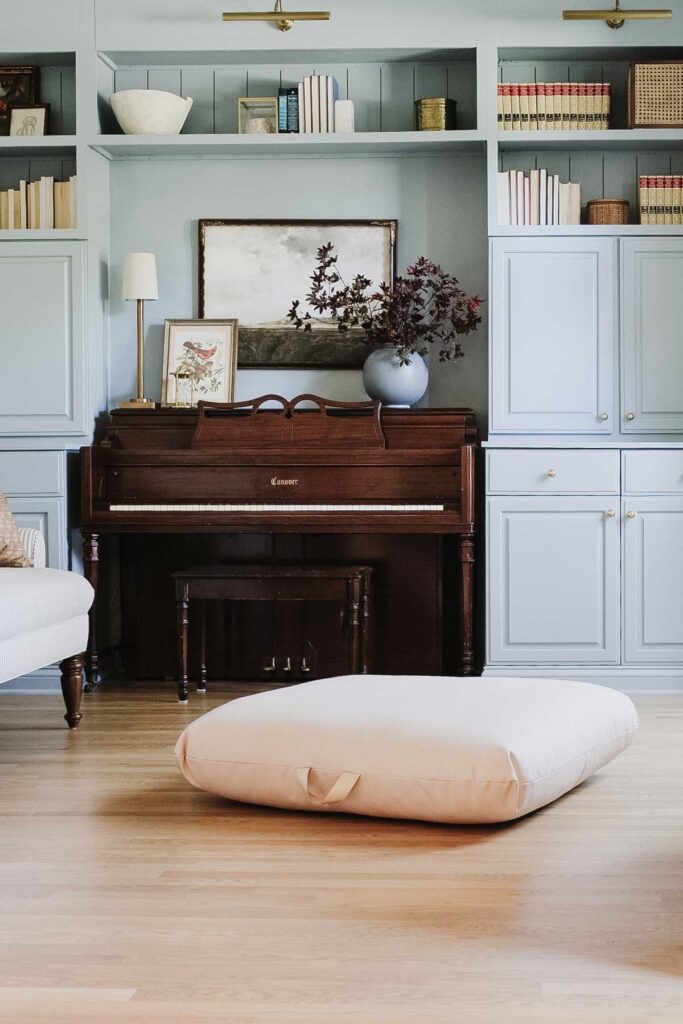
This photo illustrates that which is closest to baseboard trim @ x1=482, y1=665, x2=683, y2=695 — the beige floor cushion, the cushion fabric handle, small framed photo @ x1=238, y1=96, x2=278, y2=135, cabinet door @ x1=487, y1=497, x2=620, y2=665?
cabinet door @ x1=487, y1=497, x2=620, y2=665

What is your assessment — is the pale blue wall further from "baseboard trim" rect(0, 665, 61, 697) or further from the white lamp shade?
"baseboard trim" rect(0, 665, 61, 697)

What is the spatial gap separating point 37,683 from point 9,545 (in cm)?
107

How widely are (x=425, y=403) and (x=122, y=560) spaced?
4.60 ft

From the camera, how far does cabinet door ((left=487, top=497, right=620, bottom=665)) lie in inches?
185

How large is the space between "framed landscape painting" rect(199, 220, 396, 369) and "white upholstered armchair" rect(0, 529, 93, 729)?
1456mm

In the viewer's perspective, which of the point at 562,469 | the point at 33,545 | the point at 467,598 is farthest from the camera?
the point at 562,469

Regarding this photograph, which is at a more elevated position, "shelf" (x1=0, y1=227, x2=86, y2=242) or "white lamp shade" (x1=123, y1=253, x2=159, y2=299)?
"shelf" (x1=0, y1=227, x2=86, y2=242)

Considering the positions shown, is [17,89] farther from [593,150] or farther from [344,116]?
[593,150]

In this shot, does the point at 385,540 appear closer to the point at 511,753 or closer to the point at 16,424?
the point at 16,424

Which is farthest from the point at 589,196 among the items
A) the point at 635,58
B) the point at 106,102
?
the point at 106,102

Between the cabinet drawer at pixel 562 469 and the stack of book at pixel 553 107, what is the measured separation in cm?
127

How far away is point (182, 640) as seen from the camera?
14.7 feet

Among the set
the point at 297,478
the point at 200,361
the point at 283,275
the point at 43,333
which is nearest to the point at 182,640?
the point at 297,478

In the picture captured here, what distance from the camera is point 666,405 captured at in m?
4.81
